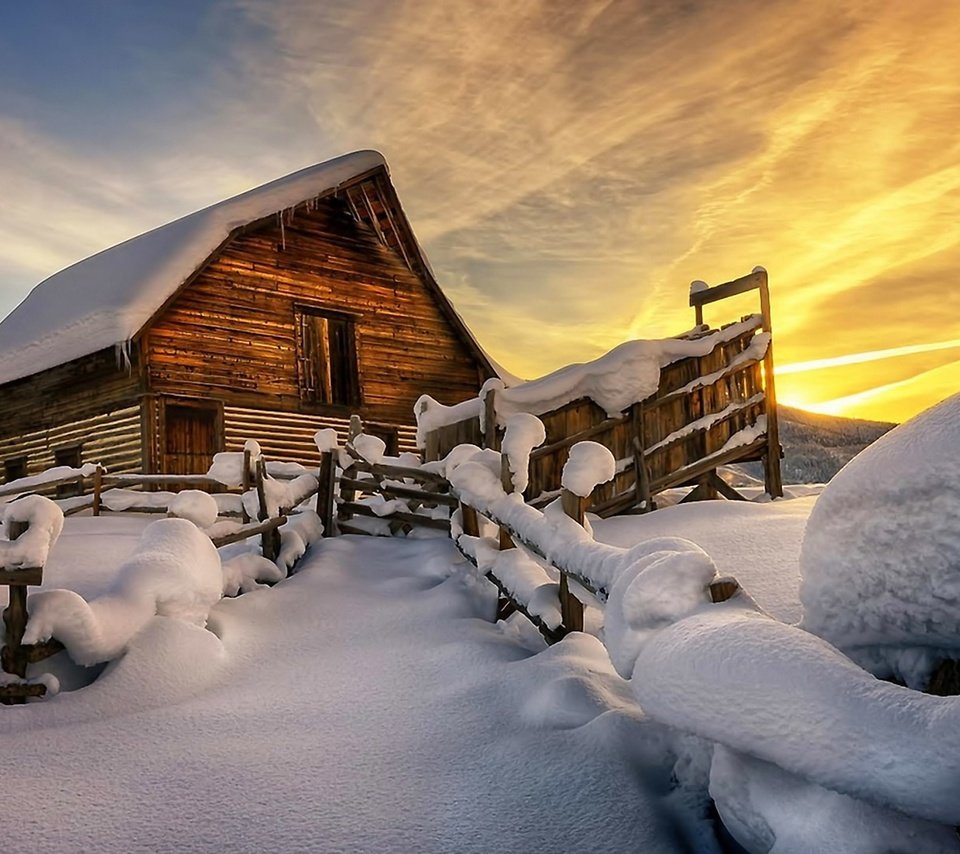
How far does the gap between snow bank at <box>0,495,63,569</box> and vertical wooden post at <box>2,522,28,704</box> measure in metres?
0.13

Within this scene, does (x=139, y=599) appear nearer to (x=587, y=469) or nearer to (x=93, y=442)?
(x=587, y=469)

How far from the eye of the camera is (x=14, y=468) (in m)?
19.6

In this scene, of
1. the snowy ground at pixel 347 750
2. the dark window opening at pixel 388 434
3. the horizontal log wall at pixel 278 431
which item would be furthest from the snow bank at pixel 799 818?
the dark window opening at pixel 388 434

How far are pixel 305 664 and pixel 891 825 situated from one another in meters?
3.58

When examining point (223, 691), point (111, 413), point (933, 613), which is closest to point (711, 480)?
point (223, 691)

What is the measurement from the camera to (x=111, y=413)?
1673cm

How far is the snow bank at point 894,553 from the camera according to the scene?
77.2 inches

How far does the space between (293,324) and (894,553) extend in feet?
55.3

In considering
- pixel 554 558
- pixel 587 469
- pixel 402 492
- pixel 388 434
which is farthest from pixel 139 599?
pixel 388 434

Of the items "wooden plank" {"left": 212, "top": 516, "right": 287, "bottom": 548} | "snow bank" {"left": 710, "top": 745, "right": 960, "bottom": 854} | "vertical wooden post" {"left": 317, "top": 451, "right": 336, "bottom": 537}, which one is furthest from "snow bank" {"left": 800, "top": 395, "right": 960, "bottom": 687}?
"vertical wooden post" {"left": 317, "top": 451, "right": 336, "bottom": 537}

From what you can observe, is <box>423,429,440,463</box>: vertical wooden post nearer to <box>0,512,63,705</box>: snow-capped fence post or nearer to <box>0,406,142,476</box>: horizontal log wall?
<box>0,512,63,705</box>: snow-capped fence post

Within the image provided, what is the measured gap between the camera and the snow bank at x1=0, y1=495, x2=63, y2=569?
4.25m

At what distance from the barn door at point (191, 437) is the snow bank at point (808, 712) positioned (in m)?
15.3

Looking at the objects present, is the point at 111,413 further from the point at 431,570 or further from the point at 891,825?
the point at 891,825
